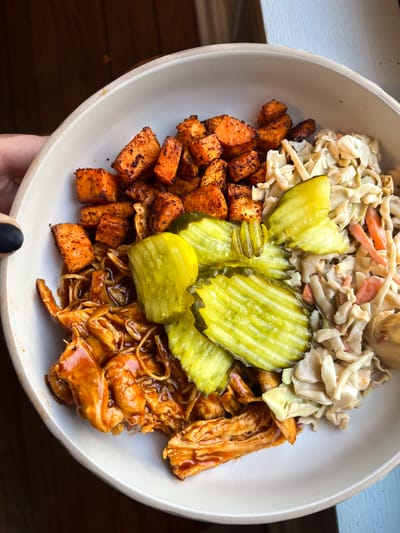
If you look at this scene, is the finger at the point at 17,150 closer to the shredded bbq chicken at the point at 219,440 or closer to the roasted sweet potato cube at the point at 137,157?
the roasted sweet potato cube at the point at 137,157

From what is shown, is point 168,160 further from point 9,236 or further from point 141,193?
point 9,236

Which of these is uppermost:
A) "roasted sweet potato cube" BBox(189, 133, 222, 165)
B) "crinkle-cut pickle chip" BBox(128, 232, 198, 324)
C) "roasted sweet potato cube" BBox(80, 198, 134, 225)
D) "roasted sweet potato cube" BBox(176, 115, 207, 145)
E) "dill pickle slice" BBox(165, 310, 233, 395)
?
"roasted sweet potato cube" BBox(176, 115, 207, 145)

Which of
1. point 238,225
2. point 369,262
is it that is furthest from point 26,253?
point 369,262

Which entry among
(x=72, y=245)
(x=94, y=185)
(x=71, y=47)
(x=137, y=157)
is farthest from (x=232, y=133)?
(x=71, y=47)

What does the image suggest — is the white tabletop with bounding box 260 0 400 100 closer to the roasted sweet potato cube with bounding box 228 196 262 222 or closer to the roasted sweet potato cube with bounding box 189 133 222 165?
the roasted sweet potato cube with bounding box 189 133 222 165

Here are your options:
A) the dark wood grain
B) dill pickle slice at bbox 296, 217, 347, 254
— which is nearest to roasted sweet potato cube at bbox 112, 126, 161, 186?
dill pickle slice at bbox 296, 217, 347, 254

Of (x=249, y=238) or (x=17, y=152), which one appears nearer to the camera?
(x=249, y=238)
